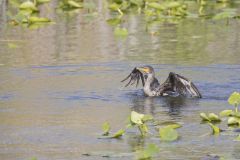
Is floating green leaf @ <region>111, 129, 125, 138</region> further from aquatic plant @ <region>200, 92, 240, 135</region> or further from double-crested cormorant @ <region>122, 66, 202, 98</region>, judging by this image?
double-crested cormorant @ <region>122, 66, 202, 98</region>

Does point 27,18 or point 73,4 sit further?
point 73,4

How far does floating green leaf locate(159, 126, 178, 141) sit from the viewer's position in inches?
398

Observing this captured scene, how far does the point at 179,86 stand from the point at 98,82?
4.07 feet

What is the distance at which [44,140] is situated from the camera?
10398mm

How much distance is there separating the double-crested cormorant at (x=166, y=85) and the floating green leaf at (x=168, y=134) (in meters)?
2.95

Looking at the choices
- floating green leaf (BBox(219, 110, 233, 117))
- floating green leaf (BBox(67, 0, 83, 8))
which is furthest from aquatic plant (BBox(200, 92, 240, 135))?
floating green leaf (BBox(67, 0, 83, 8))

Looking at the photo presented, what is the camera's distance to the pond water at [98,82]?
10164mm

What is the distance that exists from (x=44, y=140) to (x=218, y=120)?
77.5 inches

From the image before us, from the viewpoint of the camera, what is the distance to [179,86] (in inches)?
529

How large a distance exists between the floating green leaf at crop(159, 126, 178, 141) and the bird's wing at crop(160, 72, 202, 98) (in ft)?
9.67

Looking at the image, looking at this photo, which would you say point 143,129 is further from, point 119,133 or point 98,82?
point 98,82

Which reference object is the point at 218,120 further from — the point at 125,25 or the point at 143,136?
the point at 125,25

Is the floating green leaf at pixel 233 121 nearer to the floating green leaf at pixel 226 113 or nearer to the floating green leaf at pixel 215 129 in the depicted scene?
the floating green leaf at pixel 226 113

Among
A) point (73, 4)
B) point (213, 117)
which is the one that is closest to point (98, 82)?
point (213, 117)
